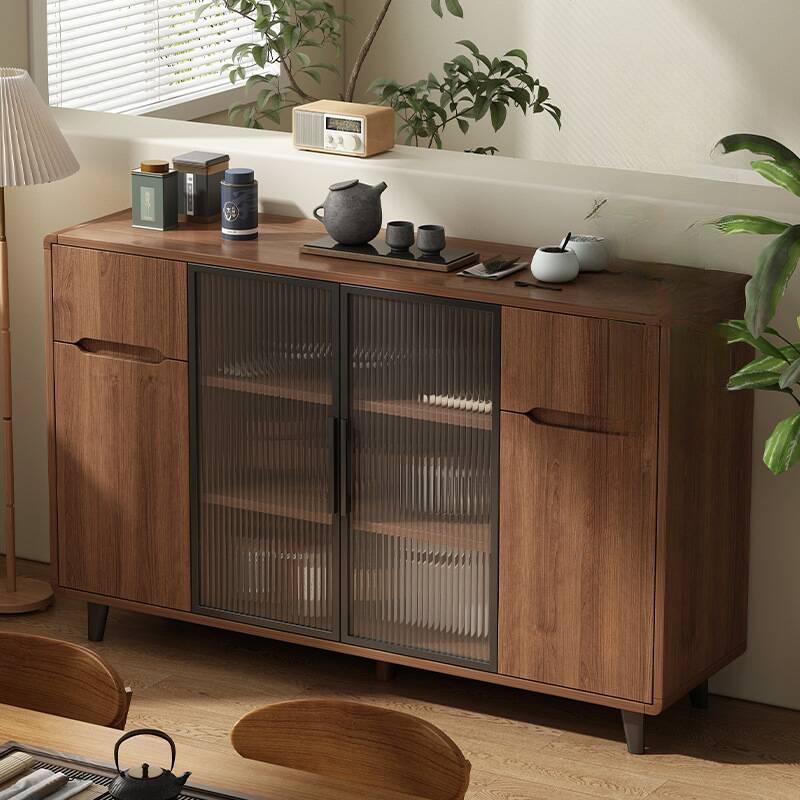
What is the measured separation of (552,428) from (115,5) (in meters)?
3.01

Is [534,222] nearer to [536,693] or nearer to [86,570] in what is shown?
[536,693]

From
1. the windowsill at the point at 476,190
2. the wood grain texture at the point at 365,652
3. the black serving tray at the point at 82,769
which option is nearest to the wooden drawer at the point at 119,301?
the windowsill at the point at 476,190

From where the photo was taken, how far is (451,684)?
161 inches

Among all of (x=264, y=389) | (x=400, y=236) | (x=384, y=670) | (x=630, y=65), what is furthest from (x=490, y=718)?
(x=630, y=65)

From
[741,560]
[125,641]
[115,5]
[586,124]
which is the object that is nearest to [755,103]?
[586,124]

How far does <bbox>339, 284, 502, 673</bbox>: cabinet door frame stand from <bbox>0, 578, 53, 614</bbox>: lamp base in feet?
3.38

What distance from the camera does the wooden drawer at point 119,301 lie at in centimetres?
393

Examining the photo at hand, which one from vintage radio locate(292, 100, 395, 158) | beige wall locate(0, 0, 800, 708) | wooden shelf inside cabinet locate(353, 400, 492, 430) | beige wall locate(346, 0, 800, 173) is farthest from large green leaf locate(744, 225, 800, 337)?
beige wall locate(346, 0, 800, 173)

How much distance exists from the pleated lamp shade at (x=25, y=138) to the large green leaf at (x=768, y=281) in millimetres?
1921

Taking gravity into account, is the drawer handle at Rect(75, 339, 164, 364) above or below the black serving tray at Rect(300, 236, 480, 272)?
below

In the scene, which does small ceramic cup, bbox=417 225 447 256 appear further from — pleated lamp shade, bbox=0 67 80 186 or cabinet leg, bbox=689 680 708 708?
cabinet leg, bbox=689 680 708 708

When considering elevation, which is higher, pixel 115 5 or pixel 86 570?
pixel 115 5

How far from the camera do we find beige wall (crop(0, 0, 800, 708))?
3.79 metres

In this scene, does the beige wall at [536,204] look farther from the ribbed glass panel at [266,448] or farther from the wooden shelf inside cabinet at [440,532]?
the wooden shelf inside cabinet at [440,532]
